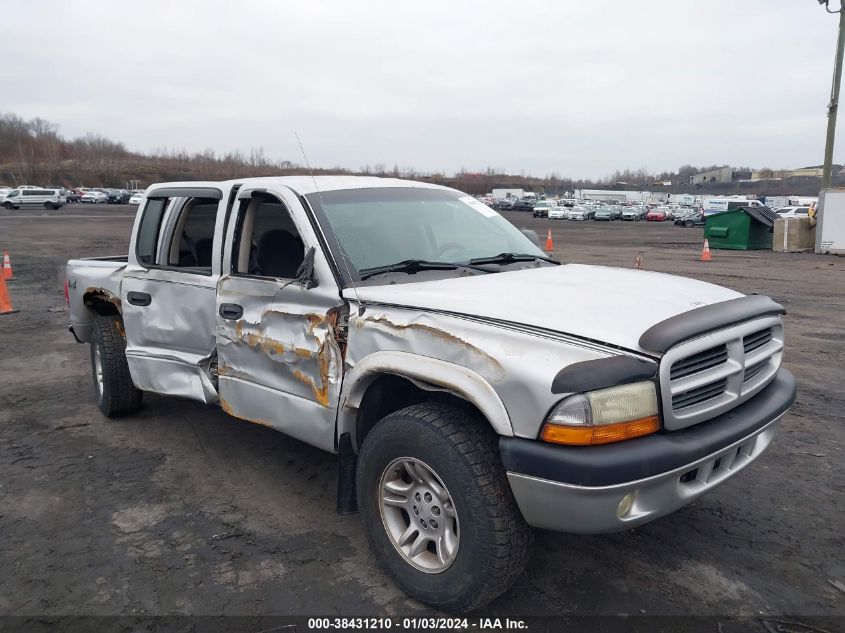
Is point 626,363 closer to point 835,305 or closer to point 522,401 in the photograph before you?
point 522,401

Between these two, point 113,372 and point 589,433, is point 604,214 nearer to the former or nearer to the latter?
point 113,372

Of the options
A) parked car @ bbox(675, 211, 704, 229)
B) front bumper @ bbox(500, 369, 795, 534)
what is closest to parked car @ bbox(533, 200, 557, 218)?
parked car @ bbox(675, 211, 704, 229)

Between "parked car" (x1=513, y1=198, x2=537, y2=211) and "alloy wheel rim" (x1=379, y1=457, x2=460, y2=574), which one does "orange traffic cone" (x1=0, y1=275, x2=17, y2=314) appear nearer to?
"alloy wheel rim" (x1=379, y1=457, x2=460, y2=574)

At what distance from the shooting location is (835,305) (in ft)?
36.3

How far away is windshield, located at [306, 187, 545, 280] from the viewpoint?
140 inches

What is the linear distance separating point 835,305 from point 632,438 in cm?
1053

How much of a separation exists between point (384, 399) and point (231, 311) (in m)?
1.22

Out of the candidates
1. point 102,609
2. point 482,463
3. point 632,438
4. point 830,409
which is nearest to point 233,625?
point 102,609

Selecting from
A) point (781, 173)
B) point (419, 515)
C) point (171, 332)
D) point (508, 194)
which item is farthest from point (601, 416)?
point (781, 173)

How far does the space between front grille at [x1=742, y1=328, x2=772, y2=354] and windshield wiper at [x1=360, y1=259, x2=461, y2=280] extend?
145 centimetres

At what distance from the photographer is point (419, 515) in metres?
2.89

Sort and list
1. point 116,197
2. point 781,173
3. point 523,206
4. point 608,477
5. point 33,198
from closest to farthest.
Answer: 1. point 608,477
2. point 33,198
3. point 523,206
4. point 116,197
5. point 781,173

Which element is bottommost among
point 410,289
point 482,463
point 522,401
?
point 482,463

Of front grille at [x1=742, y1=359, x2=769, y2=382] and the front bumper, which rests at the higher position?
front grille at [x1=742, y1=359, x2=769, y2=382]
